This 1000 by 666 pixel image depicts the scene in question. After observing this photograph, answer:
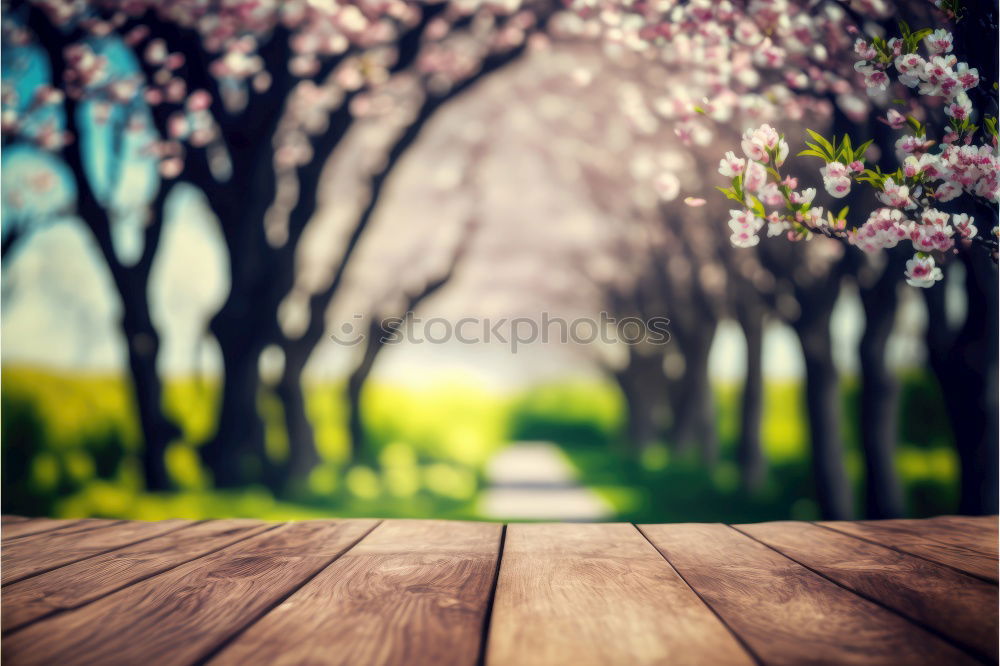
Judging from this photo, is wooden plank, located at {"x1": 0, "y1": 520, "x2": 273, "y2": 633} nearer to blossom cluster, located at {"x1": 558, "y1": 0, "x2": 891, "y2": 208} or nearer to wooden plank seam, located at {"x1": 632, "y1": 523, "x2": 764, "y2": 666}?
wooden plank seam, located at {"x1": 632, "y1": 523, "x2": 764, "y2": 666}

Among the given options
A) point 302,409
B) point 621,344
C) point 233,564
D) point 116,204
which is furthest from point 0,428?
point 621,344

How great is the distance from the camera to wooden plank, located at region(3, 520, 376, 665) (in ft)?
4.37

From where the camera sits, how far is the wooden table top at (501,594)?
133cm

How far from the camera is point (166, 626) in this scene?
1.45m

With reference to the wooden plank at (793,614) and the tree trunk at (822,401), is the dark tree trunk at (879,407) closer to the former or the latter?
the tree trunk at (822,401)

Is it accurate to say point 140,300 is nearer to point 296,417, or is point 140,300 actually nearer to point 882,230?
point 296,417

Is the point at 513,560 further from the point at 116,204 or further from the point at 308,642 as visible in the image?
the point at 116,204

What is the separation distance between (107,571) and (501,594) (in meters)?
1.16

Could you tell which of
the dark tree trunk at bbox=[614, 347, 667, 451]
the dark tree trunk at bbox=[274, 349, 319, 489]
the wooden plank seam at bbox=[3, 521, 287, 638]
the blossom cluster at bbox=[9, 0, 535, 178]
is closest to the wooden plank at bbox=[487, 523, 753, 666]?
the wooden plank seam at bbox=[3, 521, 287, 638]

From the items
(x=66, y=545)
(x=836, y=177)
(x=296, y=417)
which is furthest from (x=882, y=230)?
(x=296, y=417)

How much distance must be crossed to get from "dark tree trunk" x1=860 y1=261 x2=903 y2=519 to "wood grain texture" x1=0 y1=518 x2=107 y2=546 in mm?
4262

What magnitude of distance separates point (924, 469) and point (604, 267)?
6.31m

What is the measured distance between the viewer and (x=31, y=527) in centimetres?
247

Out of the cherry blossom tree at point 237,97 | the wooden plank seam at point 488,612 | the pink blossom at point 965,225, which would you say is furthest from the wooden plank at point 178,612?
the cherry blossom tree at point 237,97
